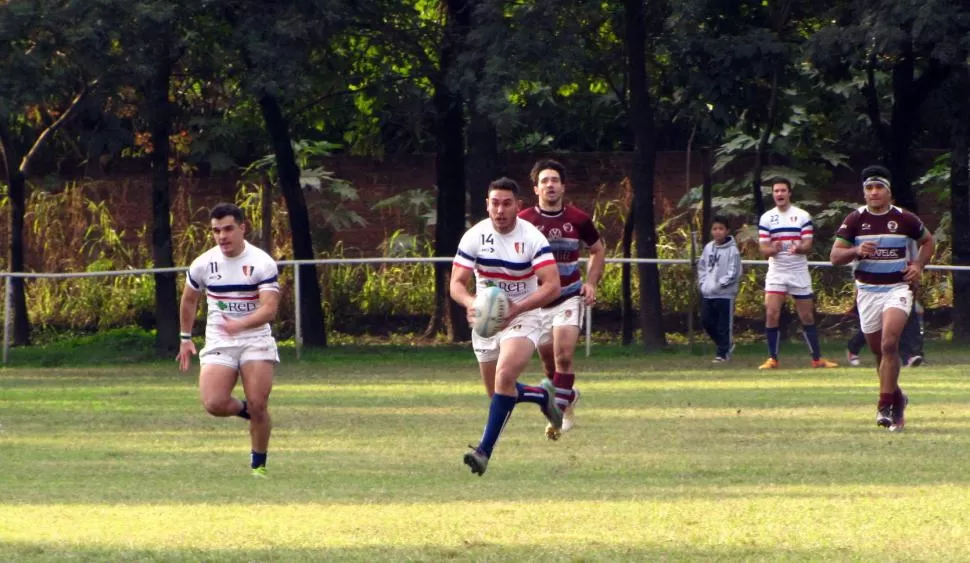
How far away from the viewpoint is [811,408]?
17844mm

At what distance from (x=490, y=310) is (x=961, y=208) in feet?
58.1

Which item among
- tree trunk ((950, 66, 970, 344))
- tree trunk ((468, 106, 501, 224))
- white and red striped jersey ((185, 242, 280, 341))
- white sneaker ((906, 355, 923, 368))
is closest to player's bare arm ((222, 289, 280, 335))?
white and red striped jersey ((185, 242, 280, 341))

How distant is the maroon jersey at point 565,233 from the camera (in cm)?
1549

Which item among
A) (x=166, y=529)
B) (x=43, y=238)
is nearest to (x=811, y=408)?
(x=166, y=529)

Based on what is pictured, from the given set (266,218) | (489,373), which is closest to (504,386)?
(489,373)

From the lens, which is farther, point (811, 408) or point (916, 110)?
point (916, 110)

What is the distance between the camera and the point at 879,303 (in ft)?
50.9

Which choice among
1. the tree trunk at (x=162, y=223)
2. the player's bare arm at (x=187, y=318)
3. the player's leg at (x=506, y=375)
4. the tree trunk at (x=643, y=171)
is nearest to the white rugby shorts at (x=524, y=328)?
the player's leg at (x=506, y=375)

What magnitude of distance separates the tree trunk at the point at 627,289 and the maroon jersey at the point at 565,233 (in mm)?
14066

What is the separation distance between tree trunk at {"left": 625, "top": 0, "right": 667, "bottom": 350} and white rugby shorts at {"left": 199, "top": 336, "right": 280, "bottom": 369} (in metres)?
15.8

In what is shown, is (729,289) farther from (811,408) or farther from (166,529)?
(166,529)

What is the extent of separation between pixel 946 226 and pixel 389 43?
11394 millimetres

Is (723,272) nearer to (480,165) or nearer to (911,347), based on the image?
(911,347)

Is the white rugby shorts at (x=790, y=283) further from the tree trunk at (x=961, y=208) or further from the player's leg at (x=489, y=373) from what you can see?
the player's leg at (x=489, y=373)
